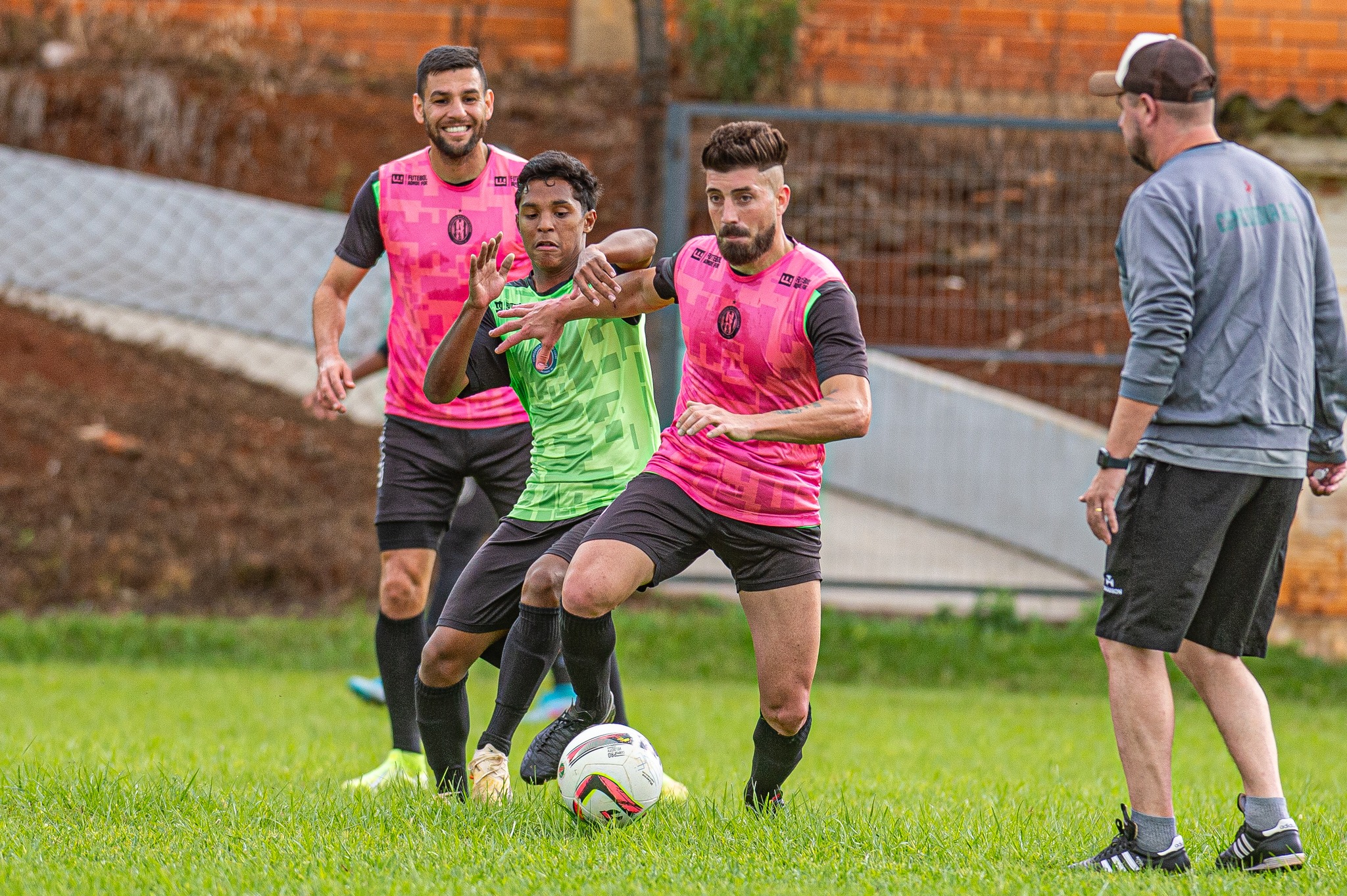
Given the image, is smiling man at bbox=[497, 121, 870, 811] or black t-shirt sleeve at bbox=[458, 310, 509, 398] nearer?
smiling man at bbox=[497, 121, 870, 811]

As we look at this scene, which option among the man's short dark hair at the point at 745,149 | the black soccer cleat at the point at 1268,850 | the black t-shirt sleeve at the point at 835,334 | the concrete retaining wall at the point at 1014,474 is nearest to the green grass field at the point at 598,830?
the black soccer cleat at the point at 1268,850

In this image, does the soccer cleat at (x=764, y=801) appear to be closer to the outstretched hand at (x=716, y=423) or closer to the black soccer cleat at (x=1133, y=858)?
the black soccer cleat at (x=1133, y=858)

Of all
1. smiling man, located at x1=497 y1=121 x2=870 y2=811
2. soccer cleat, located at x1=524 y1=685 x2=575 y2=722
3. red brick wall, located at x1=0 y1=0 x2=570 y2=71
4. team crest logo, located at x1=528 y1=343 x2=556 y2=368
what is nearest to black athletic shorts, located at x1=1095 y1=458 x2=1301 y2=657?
smiling man, located at x1=497 y1=121 x2=870 y2=811

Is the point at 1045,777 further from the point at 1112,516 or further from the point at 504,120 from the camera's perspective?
the point at 504,120

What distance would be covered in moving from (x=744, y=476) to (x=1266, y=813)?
1.87m

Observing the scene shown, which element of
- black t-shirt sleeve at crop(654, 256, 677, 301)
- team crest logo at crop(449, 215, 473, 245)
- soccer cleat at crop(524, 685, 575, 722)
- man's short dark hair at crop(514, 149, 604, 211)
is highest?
man's short dark hair at crop(514, 149, 604, 211)

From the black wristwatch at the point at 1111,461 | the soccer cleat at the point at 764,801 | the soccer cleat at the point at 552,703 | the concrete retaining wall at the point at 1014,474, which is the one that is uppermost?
the black wristwatch at the point at 1111,461

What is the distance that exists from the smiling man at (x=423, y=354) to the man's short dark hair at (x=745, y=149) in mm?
1361

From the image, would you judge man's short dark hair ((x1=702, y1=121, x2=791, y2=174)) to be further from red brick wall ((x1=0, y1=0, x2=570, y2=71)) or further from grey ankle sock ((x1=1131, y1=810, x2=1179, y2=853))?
red brick wall ((x1=0, y1=0, x2=570, y2=71))

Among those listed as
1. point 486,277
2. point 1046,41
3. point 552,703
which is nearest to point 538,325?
point 486,277

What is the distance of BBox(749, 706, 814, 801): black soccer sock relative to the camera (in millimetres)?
4938

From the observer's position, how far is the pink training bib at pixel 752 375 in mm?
4742

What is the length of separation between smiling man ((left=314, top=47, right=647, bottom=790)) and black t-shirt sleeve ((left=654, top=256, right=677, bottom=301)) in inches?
38.7

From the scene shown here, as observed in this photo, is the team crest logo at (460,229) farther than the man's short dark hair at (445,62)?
Yes
